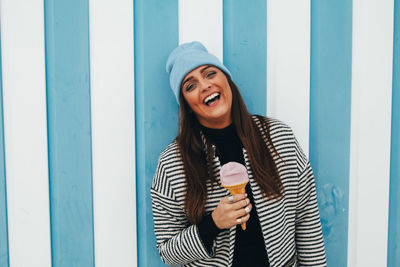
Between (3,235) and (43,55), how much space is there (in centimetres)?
92

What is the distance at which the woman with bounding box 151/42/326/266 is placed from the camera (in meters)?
1.25

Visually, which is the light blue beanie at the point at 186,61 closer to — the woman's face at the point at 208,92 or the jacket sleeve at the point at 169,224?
the woman's face at the point at 208,92

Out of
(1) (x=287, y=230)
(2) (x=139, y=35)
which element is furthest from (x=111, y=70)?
(1) (x=287, y=230)

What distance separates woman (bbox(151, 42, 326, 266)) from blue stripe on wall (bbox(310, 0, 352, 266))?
0.38 metres

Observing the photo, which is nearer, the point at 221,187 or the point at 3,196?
the point at 221,187

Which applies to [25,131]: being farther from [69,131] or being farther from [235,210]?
[235,210]

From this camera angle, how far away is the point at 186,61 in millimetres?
1283

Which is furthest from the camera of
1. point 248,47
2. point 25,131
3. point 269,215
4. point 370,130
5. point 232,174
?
point 370,130

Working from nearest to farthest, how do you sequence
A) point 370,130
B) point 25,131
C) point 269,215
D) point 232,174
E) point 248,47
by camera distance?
point 232,174 < point 269,215 < point 25,131 < point 248,47 < point 370,130

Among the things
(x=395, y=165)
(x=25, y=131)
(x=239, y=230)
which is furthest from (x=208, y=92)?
(x=395, y=165)

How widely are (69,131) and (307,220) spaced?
3.98 feet

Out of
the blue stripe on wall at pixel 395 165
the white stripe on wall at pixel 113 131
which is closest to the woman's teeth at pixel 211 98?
the white stripe on wall at pixel 113 131

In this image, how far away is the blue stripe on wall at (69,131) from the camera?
146 centimetres

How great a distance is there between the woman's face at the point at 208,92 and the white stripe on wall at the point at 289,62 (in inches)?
17.3
